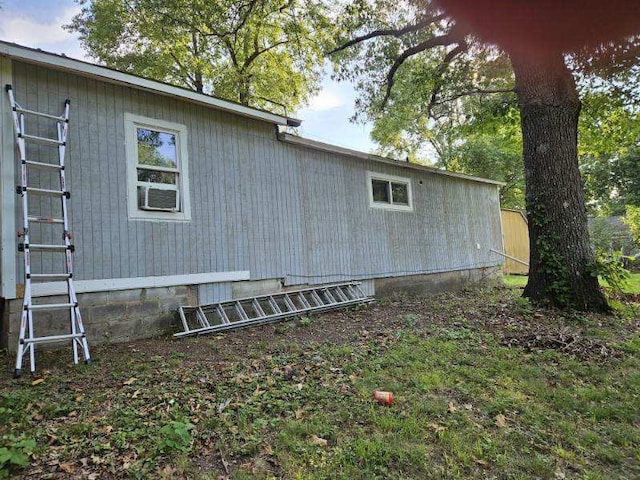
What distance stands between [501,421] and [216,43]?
16908mm

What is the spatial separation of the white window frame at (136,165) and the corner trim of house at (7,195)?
4.02 feet

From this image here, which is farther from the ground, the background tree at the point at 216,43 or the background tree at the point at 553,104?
the background tree at the point at 216,43

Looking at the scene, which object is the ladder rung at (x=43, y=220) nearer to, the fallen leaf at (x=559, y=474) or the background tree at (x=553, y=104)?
the fallen leaf at (x=559, y=474)

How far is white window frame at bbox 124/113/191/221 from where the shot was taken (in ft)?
16.8

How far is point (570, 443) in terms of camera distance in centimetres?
249

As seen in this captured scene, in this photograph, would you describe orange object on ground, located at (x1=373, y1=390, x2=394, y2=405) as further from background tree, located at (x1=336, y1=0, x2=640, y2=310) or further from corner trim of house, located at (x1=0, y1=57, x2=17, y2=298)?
background tree, located at (x1=336, y1=0, x2=640, y2=310)

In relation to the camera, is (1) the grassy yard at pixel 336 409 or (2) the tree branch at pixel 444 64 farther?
(2) the tree branch at pixel 444 64

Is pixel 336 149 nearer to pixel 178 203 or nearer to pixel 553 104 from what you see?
pixel 178 203

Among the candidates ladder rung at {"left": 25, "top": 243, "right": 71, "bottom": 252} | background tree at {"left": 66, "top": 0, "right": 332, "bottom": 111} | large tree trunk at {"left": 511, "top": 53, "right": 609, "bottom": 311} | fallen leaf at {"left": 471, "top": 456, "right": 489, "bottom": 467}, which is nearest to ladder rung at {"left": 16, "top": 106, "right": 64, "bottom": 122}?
ladder rung at {"left": 25, "top": 243, "right": 71, "bottom": 252}

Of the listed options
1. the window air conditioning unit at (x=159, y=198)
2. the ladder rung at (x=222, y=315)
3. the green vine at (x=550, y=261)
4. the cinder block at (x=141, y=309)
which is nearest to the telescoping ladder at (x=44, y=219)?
the cinder block at (x=141, y=309)

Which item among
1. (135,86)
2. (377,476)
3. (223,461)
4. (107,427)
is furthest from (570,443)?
(135,86)

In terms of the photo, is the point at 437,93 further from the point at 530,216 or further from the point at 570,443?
the point at 570,443

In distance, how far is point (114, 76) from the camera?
491 cm

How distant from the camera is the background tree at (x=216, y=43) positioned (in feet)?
41.8
